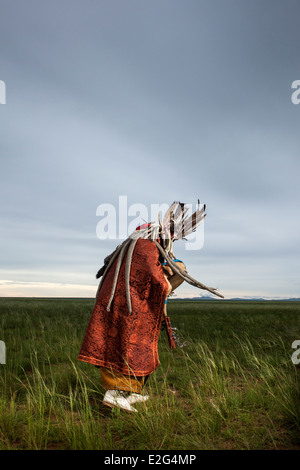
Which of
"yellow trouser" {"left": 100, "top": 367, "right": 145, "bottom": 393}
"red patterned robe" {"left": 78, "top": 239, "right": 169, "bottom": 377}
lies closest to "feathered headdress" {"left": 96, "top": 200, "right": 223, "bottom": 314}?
"red patterned robe" {"left": 78, "top": 239, "right": 169, "bottom": 377}

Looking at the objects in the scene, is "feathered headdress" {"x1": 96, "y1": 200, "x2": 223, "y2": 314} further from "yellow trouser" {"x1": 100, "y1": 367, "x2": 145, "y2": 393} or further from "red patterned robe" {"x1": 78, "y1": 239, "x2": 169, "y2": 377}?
"yellow trouser" {"x1": 100, "y1": 367, "x2": 145, "y2": 393}

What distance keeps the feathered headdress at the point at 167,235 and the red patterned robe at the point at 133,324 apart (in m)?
0.18

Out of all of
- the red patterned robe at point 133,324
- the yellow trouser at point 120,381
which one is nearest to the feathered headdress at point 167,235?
the red patterned robe at point 133,324

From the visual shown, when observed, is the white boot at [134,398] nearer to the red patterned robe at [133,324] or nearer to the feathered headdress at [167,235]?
the red patterned robe at [133,324]

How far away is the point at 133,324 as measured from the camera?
3947 mm

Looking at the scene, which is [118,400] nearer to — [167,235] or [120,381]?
[120,381]

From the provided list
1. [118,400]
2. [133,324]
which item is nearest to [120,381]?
[118,400]

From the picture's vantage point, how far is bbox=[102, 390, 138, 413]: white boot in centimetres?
378

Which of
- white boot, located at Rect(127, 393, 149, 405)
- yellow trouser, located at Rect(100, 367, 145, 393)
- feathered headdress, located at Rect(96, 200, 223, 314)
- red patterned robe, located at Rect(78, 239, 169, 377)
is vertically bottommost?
white boot, located at Rect(127, 393, 149, 405)

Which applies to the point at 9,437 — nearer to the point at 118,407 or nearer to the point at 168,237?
the point at 118,407

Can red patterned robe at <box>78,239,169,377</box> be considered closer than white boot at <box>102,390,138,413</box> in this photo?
No

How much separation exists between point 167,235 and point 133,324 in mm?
1168

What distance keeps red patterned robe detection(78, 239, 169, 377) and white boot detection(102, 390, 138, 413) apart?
281 mm
